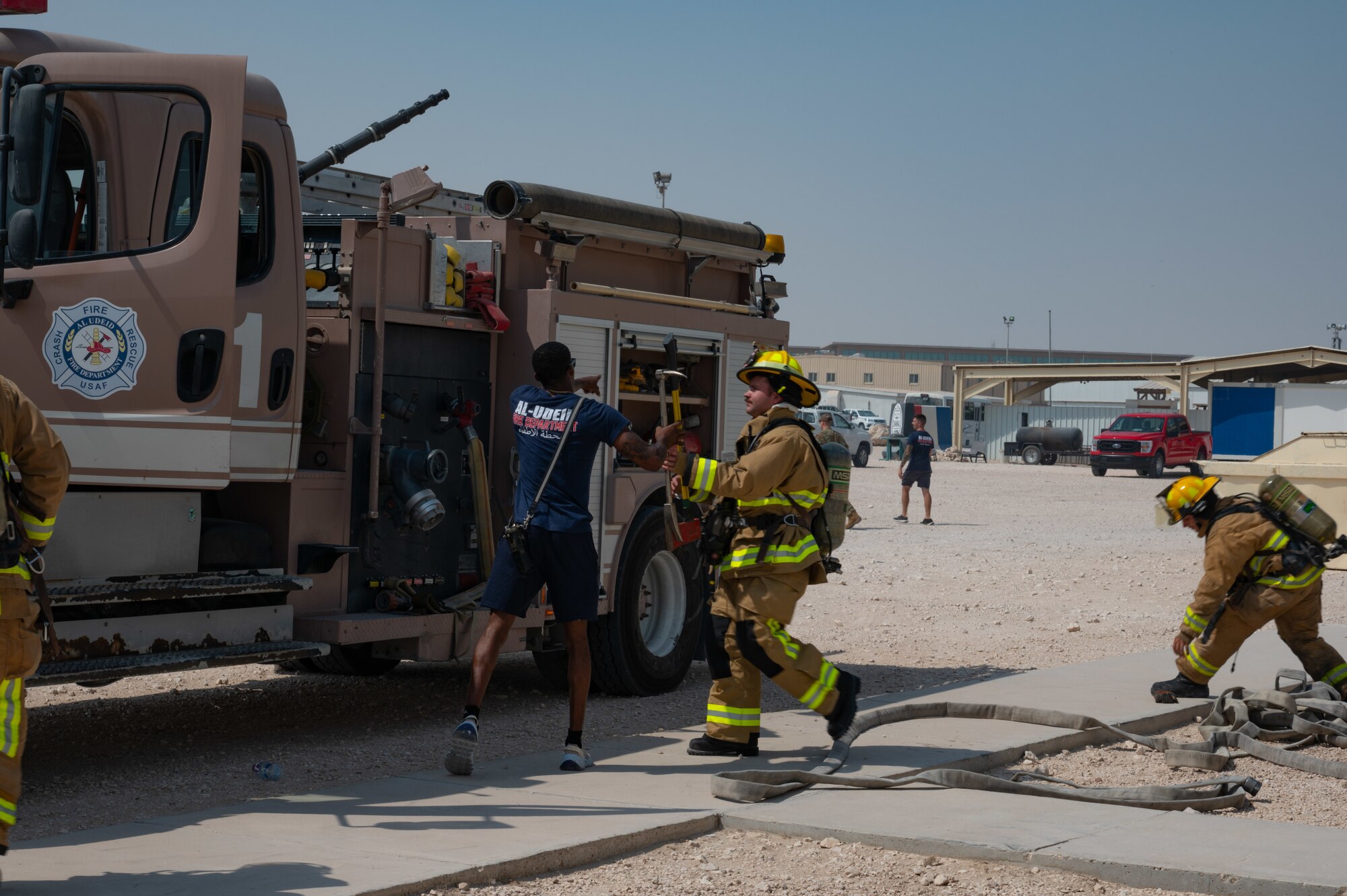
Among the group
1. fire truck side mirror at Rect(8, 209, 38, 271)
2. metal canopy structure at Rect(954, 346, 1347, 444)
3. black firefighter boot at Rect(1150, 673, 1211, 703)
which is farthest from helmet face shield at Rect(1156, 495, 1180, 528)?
metal canopy structure at Rect(954, 346, 1347, 444)

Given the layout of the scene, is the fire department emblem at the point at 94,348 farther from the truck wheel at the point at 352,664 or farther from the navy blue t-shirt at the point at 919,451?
the navy blue t-shirt at the point at 919,451

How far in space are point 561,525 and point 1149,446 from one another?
126ft

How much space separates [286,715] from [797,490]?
329 centimetres

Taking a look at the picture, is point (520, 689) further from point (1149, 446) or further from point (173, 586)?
point (1149, 446)

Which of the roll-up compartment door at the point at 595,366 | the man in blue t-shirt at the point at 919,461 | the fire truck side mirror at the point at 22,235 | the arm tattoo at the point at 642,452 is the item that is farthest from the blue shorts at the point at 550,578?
the man in blue t-shirt at the point at 919,461

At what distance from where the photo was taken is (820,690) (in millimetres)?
7074

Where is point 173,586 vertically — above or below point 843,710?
above

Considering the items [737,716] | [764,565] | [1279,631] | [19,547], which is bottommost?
[737,716]

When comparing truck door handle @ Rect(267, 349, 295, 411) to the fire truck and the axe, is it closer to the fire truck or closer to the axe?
the fire truck

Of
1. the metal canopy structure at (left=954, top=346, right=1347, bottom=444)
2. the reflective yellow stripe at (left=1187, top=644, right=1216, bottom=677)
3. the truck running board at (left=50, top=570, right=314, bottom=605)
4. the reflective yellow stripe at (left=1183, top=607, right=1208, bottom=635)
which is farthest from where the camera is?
the metal canopy structure at (left=954, top=346, right=1347, bottom=444)

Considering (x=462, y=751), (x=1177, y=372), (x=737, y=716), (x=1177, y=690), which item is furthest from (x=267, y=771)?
(x=1177, y=372)

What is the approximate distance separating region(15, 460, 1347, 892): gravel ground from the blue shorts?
938 millimetres

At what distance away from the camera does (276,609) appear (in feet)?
22.3

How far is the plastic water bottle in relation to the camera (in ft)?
21.5
